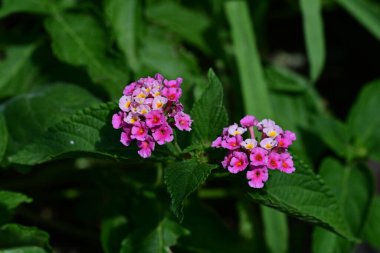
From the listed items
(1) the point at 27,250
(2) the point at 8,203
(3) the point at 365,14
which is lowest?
(1) the point at 27,250

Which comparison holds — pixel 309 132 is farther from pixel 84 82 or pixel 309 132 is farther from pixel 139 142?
pixel 139 142

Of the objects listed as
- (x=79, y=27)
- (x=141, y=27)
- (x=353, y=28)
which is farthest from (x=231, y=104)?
(x=353, y=28)

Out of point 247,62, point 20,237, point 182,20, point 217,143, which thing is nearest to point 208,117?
point 217,143

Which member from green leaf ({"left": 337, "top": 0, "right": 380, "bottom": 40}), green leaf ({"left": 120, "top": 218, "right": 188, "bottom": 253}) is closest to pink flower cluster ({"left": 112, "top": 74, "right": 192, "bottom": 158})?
green leaf ({"left": 120, "top": 218, "right": 188, "bottom": 253})

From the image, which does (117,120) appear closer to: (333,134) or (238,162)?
(238,162)

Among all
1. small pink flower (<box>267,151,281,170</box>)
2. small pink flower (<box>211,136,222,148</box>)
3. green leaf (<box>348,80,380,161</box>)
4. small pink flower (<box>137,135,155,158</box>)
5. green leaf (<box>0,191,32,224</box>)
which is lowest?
green leaf (<box>0,191,32,224</box>)

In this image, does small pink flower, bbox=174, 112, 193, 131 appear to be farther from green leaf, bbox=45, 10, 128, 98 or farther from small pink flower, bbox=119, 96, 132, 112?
green leaf, bbox=45, 10, 128, 98

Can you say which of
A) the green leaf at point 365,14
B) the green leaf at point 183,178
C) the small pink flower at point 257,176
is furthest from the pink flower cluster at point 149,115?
the green leaf at point 365,14
